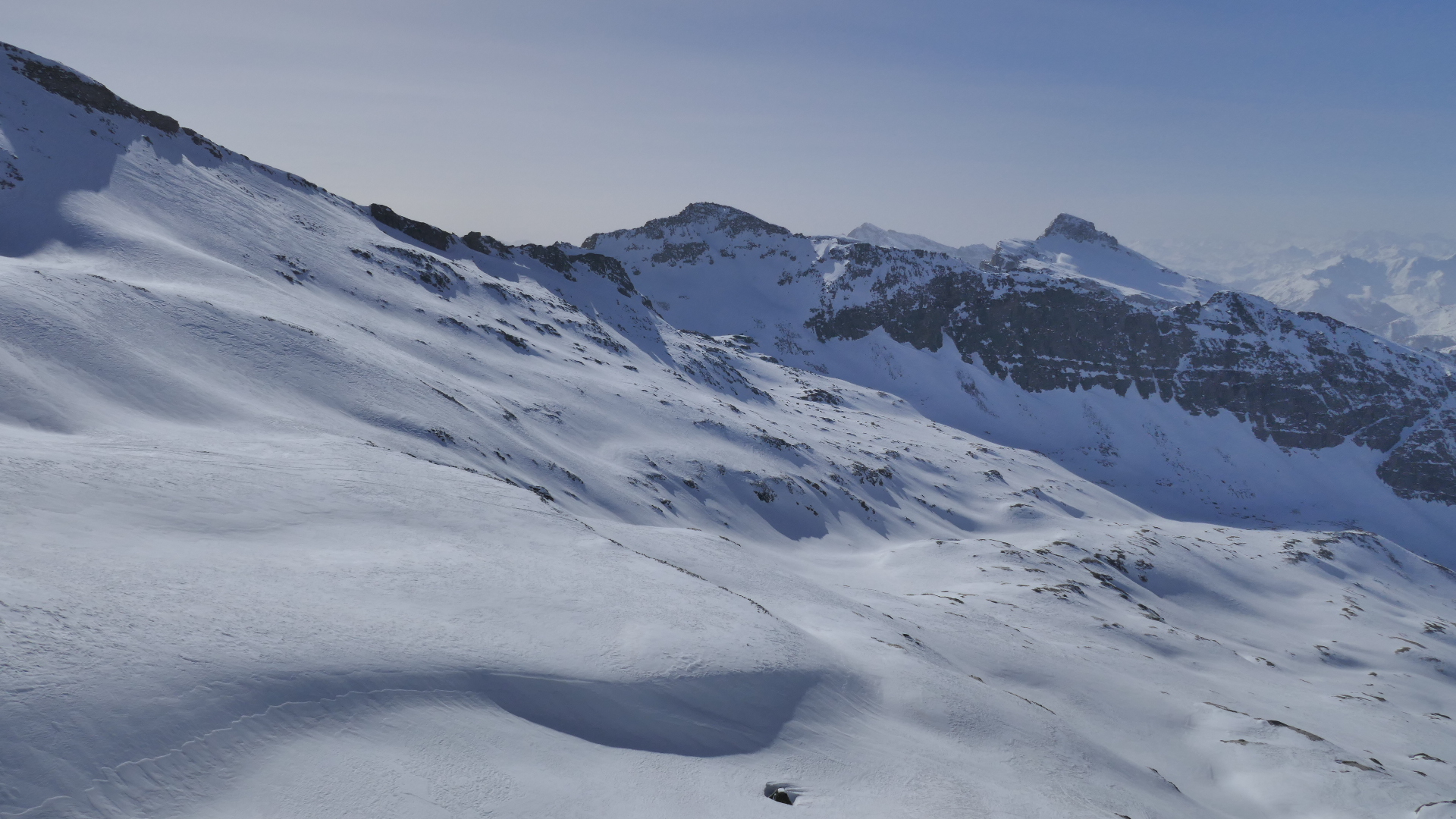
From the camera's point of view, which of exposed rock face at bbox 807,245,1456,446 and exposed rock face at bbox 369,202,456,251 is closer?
exposed rock face at bbox 369,202,456,251

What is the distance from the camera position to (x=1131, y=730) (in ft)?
126

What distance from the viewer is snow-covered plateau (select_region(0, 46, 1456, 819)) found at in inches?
536

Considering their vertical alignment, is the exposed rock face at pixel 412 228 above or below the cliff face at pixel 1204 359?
below

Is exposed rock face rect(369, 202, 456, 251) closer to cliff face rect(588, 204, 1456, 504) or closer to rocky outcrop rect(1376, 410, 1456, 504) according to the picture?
cliff face rect(588, 204, 1456, 504)

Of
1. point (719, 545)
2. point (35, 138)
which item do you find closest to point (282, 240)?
point (35, 138)

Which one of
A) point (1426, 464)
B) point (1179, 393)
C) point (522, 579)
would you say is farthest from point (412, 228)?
point (1426, 464)

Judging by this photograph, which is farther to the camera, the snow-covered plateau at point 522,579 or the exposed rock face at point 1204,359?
the exposed rock face at point 1204,359

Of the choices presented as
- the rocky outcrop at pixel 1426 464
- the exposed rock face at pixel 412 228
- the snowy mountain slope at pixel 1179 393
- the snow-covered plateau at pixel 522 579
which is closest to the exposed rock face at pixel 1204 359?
the snowy mountain slope at pixel 1179 393

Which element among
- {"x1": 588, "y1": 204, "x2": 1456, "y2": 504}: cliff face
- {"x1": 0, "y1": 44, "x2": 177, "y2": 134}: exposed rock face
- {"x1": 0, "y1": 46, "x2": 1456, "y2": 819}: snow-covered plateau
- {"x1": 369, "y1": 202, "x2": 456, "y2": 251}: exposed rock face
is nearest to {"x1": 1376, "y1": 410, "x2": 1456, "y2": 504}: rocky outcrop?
{"x1": 588, "y1": 204, "x2": 1456, "y2": 504}: cliff face

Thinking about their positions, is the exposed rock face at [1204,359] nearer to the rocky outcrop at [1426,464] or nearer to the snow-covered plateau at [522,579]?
the rocky outcrop at [1426,464]

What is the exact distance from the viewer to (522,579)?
22141mm

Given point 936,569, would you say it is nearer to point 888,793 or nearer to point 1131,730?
point 1131,730

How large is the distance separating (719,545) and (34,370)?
33.8m

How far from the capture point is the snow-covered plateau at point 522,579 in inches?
536
